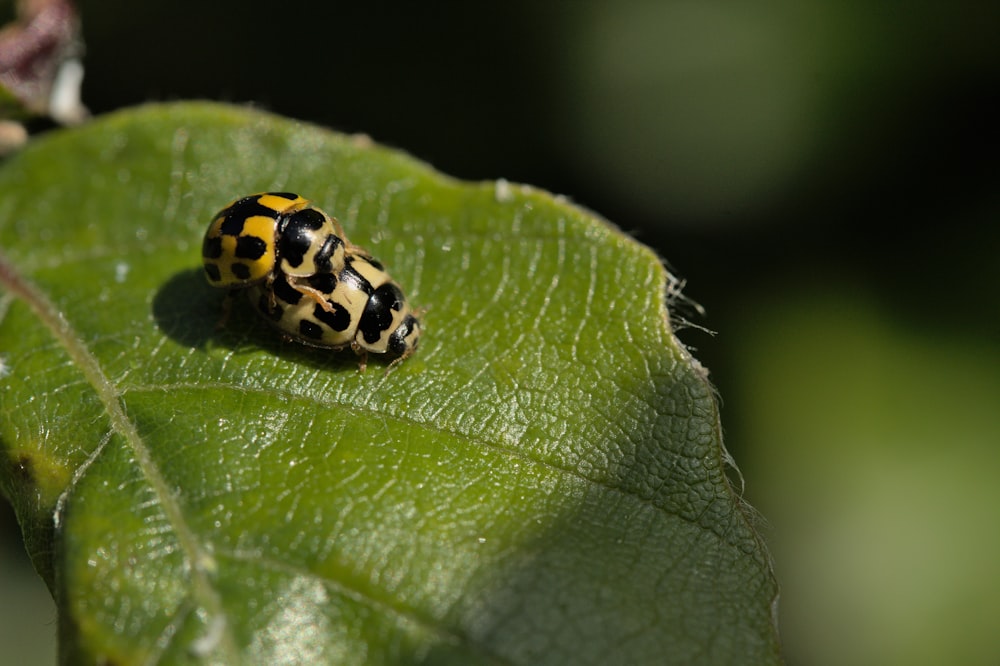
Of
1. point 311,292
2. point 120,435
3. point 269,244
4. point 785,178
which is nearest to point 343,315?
point 311,292

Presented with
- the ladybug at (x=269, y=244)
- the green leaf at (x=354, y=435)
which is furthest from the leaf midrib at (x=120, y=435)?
the ladybug at (x=269, y=244)

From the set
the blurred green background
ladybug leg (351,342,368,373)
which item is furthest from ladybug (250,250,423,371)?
the blurred green background

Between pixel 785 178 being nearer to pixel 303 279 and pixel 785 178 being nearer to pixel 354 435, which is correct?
pixel 303 279

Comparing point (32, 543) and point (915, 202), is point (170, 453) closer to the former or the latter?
point (32, 543)

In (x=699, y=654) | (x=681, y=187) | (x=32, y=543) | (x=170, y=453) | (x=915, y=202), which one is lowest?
(x=32, y=543)

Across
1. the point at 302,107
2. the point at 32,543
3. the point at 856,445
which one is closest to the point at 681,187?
the point at 856,445

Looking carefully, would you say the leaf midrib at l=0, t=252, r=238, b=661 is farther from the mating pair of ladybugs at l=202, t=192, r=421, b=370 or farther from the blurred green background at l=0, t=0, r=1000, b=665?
the blurred green background at l=0, t=0, r=1000, b=665

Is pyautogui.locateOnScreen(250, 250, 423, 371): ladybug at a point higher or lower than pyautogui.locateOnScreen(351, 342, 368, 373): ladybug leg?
higher
